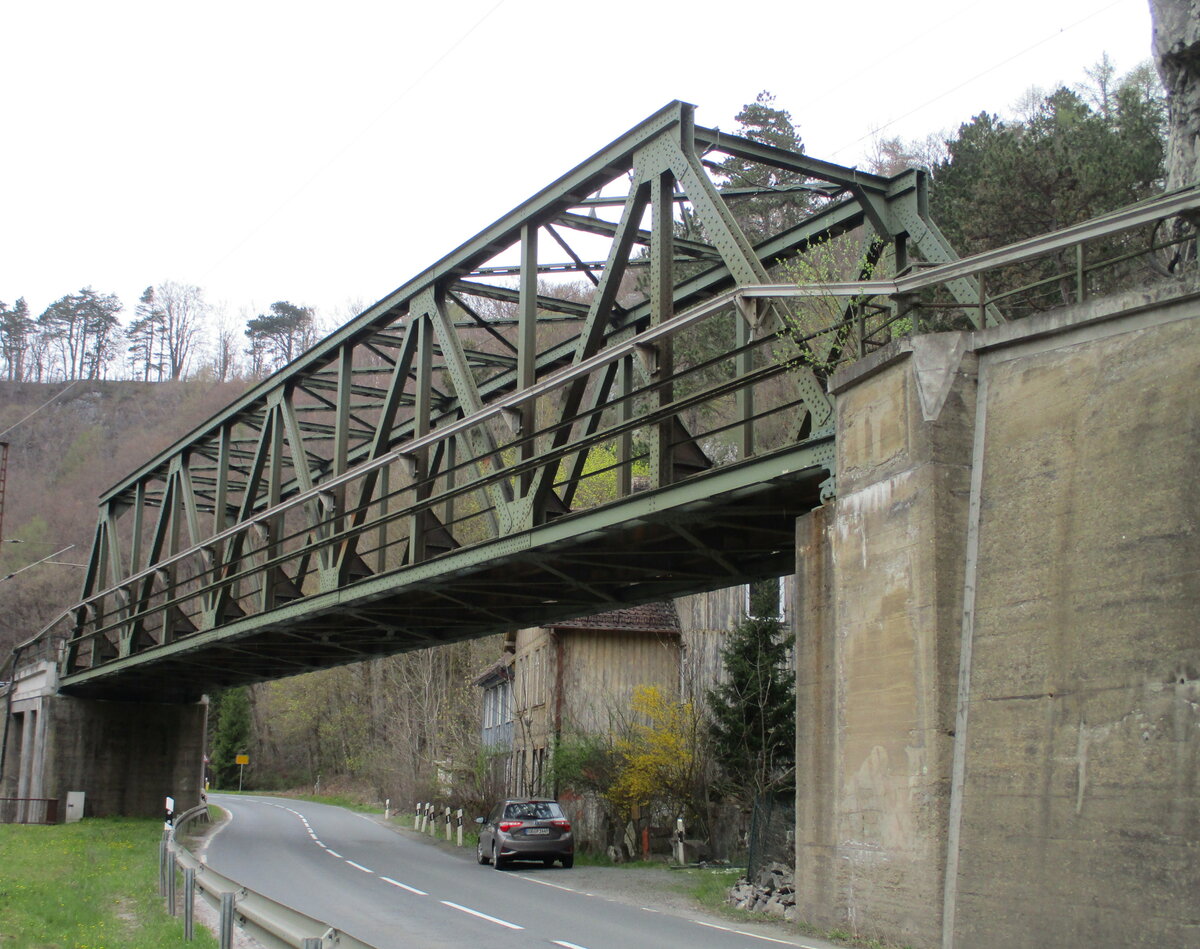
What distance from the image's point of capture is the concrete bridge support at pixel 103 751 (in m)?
36.9

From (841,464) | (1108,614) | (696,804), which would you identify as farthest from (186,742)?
(1108,614)

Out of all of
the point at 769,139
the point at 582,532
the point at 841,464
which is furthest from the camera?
the point at 769,139

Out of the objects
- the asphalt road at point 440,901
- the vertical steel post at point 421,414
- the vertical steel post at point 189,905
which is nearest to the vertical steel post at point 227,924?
the asphalt road at point 440,901

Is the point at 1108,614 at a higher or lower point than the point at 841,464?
lower

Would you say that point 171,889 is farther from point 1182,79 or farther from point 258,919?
point 1182,79

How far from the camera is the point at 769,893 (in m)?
16.5

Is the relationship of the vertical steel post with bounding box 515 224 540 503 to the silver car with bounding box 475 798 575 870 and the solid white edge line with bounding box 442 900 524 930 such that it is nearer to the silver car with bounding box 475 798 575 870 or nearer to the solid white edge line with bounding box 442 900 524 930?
the solid white edge line with bounding box 442 900 524 930

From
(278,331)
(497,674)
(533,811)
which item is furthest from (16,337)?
(533,811)

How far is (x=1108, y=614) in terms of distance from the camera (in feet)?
30.5

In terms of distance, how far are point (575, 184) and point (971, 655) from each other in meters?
9.15

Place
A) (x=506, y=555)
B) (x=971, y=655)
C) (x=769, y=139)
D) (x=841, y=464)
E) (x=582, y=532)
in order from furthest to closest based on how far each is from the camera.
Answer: (x=769, y=139), (x=506, y=555), (x=582, y=532), (x=841, y=464), (x=971, y=655)

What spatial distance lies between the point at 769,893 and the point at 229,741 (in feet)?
262

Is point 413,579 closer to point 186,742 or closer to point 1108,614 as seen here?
point 1108,614

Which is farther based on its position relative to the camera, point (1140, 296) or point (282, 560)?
point (282, 560)
